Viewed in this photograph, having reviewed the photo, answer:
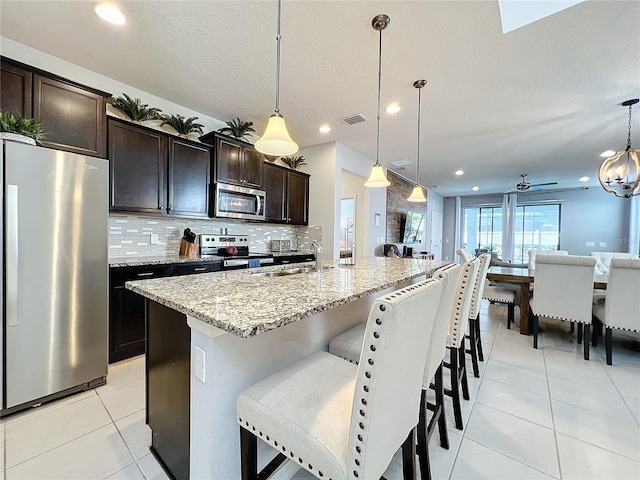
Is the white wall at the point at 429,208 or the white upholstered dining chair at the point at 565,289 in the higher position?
the white wall at the point at 429,208

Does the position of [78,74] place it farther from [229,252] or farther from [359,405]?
[359,405]

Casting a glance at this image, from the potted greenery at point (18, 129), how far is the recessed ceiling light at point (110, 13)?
34.9 inches

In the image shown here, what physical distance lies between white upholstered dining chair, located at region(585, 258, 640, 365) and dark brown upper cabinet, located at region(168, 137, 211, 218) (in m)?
4.32

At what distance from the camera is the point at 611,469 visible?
1.39 meters

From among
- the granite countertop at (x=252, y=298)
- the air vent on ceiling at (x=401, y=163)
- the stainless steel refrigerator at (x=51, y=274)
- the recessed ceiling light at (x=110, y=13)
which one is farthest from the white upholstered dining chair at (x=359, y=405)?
the air vent on ceiling at (x=401, y=163)

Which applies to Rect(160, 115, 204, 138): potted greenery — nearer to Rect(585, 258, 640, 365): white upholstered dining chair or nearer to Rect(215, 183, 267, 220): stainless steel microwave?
Rect(215, 183, 267, 220): stainless steel microwave

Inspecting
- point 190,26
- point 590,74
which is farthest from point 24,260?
point 590,74

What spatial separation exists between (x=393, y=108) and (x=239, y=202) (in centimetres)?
224

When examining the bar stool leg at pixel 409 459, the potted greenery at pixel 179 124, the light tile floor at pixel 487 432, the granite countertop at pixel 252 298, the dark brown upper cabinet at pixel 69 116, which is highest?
the potted greenery at pixel 179 124

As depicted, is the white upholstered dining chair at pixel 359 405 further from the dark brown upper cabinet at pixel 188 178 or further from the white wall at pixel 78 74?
the white wall at pixel 78 74

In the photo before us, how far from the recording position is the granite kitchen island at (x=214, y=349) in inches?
35.2

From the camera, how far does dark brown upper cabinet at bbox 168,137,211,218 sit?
2.94 metres

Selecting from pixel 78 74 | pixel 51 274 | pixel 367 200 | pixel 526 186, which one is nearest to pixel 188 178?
pixel 78 74

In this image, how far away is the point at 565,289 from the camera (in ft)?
9.40
